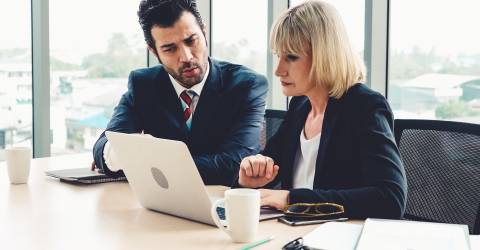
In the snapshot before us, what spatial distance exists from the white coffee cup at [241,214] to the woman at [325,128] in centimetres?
24

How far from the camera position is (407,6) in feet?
9.75

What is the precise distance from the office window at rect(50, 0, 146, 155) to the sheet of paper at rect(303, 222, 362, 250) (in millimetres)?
2257

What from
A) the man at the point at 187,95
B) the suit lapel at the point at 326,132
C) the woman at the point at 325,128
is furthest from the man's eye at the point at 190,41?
the suit lapel at the point at 326,132

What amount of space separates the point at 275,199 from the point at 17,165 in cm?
90

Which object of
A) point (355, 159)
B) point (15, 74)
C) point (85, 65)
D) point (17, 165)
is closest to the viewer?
point (355, 159)

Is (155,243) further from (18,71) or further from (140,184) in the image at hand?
(18,71)

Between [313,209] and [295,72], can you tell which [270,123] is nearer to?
[295,72]

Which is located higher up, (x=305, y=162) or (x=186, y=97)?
(x=186, y=97)

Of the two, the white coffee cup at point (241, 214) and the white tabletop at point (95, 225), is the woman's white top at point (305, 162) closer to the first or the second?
the white tabletop at point (95, 225)

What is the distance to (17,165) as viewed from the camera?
1945 mm

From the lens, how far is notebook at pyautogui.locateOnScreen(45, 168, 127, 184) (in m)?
1.98

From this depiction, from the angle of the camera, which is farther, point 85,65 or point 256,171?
point 85,65

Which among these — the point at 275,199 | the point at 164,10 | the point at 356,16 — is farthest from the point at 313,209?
the point at 356,16

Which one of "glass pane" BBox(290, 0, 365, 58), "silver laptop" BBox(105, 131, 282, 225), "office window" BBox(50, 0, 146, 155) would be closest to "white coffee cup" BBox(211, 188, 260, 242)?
"silver laptop" BBox(105, 131, 282, 225)
